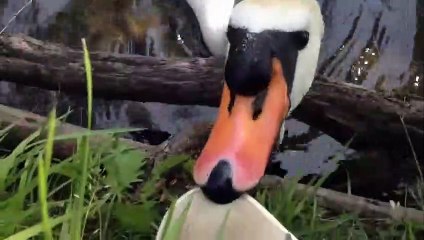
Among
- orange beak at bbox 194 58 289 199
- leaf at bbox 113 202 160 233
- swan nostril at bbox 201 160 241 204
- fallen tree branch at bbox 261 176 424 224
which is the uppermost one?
orange beak at bbox 194 58 289 199

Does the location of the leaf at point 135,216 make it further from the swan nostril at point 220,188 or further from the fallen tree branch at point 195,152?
the swan nostril at point 220,188

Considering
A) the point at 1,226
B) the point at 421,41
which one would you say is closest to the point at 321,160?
the point at 421,41

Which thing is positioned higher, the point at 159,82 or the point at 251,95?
the point at 251,95

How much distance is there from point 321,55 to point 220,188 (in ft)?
4.35

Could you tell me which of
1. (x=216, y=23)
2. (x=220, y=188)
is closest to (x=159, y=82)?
(x=216, y=23)

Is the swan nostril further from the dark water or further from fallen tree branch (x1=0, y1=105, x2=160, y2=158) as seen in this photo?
the dark water

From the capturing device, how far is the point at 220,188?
1197 mm

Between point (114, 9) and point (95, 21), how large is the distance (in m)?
0.06

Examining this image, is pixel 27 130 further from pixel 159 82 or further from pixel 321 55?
pixel 321 55

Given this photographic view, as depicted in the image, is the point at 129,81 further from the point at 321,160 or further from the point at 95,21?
the point at 321,160

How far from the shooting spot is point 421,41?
257cm

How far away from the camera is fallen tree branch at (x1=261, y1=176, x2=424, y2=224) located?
2.09 metres

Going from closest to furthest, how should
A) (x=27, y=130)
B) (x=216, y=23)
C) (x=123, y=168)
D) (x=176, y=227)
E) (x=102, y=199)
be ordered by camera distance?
(x=176, y=227) < (x=123, y=168) < (x=102, y=199) < (x=216, y=23) < (x=27, y=130)

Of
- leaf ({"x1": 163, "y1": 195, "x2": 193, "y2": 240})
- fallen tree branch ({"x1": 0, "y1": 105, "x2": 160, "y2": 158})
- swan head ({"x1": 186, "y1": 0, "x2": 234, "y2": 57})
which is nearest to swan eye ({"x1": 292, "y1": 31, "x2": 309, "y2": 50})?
swan head ({"x1": 186, "y1": 0, "x2": 234, "y2": 57})
